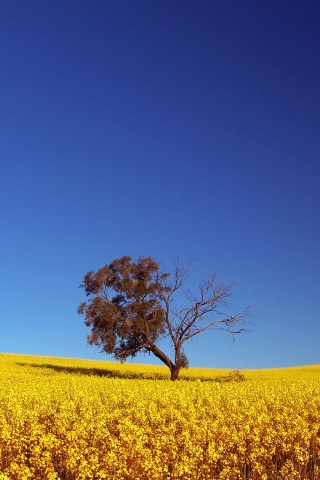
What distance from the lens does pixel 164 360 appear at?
132 ft

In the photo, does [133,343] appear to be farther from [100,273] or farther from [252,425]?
[252,425]

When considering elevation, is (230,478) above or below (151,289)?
below

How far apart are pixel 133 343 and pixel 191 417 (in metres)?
26.8

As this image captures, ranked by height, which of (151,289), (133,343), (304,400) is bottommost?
(304,400)

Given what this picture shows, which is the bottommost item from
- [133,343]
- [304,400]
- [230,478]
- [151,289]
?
[230,478]

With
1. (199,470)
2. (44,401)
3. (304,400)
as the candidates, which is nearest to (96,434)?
(199,470)

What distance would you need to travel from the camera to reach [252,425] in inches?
530

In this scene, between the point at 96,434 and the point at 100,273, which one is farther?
the point at 100,273

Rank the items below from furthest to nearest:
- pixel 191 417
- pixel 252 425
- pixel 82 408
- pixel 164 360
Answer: pixel 164 360 → pixel 82 408 → pixel 191 417 → pixel 252 425

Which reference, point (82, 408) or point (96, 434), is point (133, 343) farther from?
point (96, 434)

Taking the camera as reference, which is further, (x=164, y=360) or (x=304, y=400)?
(x=164, y=360)

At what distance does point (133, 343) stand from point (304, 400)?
22.3 metres

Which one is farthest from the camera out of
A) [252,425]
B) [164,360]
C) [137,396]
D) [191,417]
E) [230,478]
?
[164,360]

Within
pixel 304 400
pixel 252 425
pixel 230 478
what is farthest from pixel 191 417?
pixel 304 400
